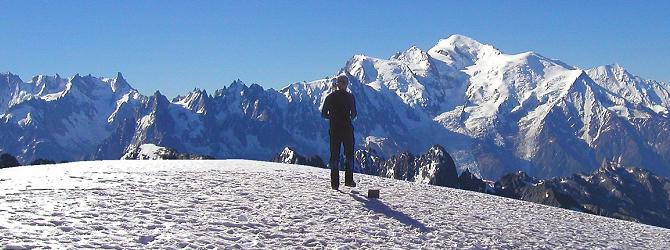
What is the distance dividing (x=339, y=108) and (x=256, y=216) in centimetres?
575

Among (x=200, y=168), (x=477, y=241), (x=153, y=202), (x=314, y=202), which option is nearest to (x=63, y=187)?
(x=153, y=202)

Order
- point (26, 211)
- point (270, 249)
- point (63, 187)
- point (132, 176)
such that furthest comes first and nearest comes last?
point (132, 176) → point (63, 187) → point (26, 211) → point (270, 249)

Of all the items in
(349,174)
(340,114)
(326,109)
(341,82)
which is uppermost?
(341,82)

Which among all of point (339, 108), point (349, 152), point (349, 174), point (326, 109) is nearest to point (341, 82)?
point (339, 108)

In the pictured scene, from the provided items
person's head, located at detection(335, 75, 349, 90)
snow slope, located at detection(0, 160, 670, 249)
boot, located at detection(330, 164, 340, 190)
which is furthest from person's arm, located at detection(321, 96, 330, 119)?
snow slope, located at detection(0, 160, 670, 249)

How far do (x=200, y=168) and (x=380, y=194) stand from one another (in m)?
9.12

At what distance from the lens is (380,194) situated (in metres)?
27.9

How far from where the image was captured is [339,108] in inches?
998

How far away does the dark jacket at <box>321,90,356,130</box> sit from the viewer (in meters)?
25.2

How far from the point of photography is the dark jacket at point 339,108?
2523cm

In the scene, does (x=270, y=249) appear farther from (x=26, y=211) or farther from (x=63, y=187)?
(x=63, y=187)

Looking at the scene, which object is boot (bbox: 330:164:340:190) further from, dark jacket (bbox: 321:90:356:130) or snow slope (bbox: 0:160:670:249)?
dark jacket (bbox: 321:90:356:130)

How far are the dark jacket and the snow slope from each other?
8.08 ft

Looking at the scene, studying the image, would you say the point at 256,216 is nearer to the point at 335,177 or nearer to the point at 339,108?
the point at 339,108
